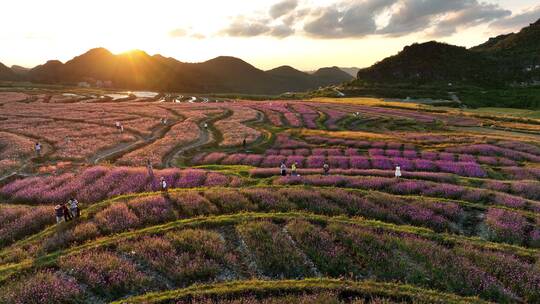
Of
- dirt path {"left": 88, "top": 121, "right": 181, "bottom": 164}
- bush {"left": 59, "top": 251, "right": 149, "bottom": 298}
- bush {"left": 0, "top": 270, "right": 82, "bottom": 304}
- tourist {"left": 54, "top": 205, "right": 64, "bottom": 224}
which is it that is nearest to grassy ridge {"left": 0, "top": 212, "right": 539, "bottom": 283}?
bush {"left": 59, "top": 251, "right": 149, "bottom": 298}

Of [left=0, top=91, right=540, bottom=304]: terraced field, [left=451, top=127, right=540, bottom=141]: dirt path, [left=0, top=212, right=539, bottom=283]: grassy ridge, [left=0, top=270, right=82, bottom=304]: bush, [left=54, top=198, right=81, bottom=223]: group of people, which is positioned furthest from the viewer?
[left=451, top=127, right=540, bottom=141]: dirt path

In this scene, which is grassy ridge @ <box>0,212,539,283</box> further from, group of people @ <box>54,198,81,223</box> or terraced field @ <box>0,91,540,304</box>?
group of people @ <box>54,198,81,223</box>

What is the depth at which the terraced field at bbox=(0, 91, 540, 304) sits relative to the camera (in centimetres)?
1562

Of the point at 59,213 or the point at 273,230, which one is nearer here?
the point at 273,230

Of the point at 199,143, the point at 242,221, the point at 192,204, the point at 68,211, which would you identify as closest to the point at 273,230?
the point at 242,221

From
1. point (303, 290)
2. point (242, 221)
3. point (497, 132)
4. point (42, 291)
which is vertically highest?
point (497, 132)

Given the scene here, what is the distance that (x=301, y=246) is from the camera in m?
19.0

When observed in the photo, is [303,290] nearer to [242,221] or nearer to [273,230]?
[273,230]

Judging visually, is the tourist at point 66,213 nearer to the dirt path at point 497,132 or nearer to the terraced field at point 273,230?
the terraced field at point 273,230

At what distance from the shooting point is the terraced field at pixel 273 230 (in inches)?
615

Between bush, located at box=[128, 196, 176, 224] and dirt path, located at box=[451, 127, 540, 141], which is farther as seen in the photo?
dirt path, located at box=[451, 127, 540, 141]

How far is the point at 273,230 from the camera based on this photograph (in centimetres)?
2072

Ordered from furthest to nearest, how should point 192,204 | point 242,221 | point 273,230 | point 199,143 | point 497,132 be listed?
point 497,132 < point 199,143 < point 192,204 < point 242,221 < point 273,230

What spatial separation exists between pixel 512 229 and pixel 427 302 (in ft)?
36.6
